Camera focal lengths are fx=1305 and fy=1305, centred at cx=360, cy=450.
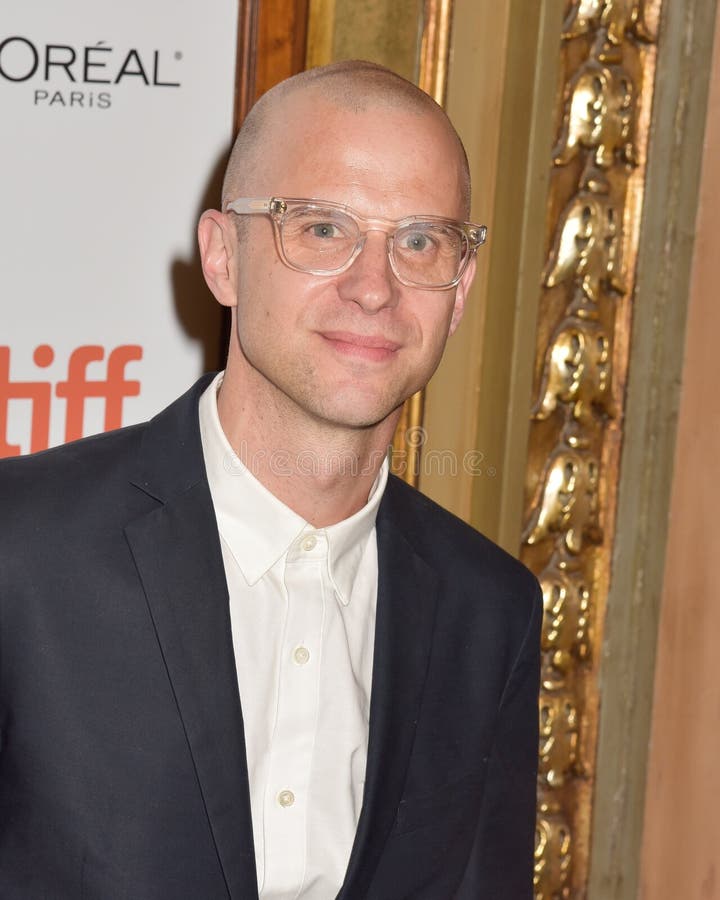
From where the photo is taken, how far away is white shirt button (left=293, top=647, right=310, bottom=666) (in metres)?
1.52

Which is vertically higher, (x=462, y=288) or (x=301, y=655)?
(x=462, y=288)

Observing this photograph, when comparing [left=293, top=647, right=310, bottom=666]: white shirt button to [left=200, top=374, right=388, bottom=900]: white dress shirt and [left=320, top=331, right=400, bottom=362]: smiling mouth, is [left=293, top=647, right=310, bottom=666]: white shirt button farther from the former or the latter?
[left=320, top=331, right=400, bottom=362]: smiling mouth

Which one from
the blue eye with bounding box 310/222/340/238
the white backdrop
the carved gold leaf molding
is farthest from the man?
the carved gold leaf molding

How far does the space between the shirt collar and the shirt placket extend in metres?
0.03

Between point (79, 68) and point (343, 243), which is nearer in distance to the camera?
point (343, 243)

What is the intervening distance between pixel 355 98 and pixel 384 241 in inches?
7.0

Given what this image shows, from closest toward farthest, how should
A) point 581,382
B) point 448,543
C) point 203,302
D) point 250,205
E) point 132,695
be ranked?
point 132,695, point 250,205, point 448,543, point 203,302, point 581,382

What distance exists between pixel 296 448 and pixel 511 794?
0.61 metres

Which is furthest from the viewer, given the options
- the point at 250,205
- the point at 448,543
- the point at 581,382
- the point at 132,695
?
the point at 581,382

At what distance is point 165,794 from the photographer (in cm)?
142

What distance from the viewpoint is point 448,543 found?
1.78 m

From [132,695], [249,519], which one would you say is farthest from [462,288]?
[132,695]

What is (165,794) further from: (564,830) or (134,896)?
(564,830)

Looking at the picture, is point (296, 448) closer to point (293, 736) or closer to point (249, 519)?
point (249, 519)
